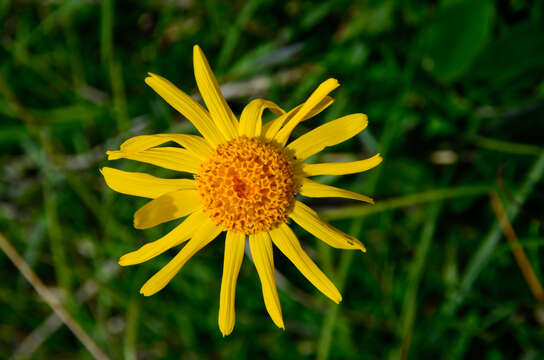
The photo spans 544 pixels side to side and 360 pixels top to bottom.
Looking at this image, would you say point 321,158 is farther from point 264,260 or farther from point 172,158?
point 172,158

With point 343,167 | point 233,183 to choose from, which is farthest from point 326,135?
point 233,183

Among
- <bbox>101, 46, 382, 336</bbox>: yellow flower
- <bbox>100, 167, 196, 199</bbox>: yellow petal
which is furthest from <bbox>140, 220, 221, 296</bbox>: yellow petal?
<bbox>100, 167, 196, 199</bbox>: yellow petal

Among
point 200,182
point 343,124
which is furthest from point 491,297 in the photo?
point 200,182

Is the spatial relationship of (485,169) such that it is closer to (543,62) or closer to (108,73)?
(543,62)

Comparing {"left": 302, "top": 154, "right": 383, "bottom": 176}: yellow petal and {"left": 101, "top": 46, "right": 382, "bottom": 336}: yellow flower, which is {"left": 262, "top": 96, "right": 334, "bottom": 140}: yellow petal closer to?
{"left": 101, "top": 46, "right": 382, "bottom": 336}: yellow flower

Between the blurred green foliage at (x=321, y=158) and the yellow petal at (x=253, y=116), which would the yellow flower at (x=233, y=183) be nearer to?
the yellow petal at (x=253, y=116)

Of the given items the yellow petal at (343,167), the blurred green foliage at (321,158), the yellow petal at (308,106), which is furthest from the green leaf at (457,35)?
the yellow petal at (308,106)
